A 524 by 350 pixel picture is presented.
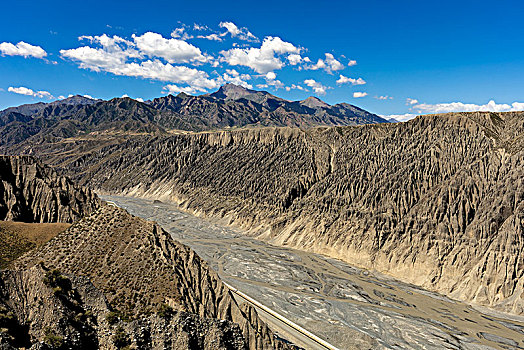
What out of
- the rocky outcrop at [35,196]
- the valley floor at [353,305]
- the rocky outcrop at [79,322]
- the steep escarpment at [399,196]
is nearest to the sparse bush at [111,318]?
the rocky outcrop at [79,322]

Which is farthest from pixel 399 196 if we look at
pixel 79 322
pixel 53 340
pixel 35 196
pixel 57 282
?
pixel 35 196

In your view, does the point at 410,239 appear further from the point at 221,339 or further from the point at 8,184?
the point at 8,184

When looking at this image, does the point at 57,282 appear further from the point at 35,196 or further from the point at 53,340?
the point at 35,196

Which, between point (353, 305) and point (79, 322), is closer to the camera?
point (79, 322)

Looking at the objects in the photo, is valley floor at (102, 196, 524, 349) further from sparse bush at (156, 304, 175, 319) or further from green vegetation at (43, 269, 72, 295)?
green vegetation at (43, 269, 72, 295)

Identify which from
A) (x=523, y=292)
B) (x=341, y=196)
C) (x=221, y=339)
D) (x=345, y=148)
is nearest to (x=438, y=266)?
(x=523, y=292)

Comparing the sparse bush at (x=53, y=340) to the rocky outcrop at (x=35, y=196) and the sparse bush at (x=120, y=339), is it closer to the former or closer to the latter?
the sparse bush at (x=120, y=339)
